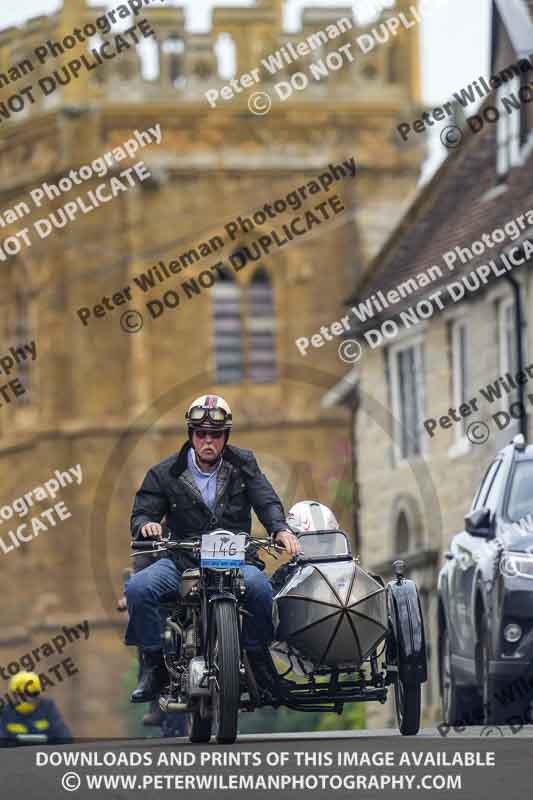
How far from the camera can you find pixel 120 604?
16812 millimetres

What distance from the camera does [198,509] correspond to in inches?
562

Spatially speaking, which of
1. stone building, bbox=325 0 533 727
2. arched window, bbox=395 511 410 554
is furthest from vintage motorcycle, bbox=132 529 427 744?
arched window, bbox=395 511 410 554

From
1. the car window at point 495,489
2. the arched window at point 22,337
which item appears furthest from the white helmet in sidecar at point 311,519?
the arched window at point 22,337

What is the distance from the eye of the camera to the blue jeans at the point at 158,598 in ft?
45.5

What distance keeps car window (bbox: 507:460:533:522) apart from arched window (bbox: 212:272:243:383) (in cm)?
3974

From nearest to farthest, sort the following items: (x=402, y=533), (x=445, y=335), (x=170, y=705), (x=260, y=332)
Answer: (x=170, y=705) < (x=445, y=335) < (x=402, y=533) < (x=260, y=332)

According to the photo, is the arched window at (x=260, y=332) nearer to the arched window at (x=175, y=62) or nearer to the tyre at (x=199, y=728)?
the arched window at (x=175, y=62)

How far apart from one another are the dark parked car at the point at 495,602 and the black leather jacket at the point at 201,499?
3156 millimetres

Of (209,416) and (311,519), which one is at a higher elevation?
(209,416)

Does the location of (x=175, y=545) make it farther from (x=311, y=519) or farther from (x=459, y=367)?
(x=459, y=367)

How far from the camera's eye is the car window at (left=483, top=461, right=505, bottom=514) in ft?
58.9

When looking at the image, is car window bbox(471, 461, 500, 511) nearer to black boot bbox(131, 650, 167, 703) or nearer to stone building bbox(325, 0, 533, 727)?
black boot bbox(131, 650, 167, 703)

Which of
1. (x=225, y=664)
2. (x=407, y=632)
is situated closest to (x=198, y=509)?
(x=225, y=664)

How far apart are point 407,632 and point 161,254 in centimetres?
4333
